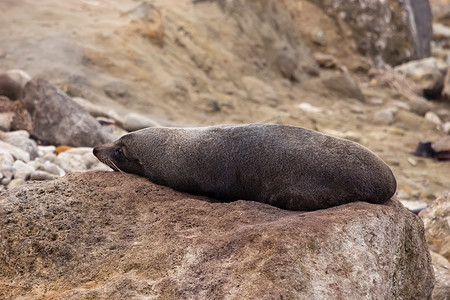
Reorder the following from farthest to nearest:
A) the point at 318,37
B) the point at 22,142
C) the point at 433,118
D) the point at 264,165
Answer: the point at 318,37, the point at 433,118, the point at 22,142, the point at 264,165

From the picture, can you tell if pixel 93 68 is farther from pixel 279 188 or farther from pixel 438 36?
pixel 438 36

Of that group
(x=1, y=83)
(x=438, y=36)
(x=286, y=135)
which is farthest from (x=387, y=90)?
(x=286, y=135)

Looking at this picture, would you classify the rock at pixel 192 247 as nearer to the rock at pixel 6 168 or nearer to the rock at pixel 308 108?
the rock at pixel 6 168

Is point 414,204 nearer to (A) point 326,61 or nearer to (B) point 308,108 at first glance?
(B) point 308,108

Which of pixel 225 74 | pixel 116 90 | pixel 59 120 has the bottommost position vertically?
pixel 225 74

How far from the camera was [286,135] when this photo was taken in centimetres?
395

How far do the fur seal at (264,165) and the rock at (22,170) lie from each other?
1675 mm

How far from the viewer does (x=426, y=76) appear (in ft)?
46.3

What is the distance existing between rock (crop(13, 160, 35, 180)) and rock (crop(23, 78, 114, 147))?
1.32 meters

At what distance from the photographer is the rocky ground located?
8.44 m

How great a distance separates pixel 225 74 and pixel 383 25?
5.42 m

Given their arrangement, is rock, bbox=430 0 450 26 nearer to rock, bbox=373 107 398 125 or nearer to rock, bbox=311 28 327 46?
rock, bbox=311 28 327 46

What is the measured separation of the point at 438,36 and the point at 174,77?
1156 centimetres

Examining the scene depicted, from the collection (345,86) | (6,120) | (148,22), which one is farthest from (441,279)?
(345,86)
